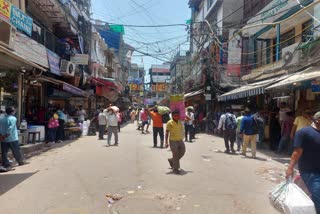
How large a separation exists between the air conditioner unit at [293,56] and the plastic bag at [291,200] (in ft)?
36.7

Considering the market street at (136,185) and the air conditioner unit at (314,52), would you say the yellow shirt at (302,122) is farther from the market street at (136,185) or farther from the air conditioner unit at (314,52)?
the air conditioner unit at (314,52)

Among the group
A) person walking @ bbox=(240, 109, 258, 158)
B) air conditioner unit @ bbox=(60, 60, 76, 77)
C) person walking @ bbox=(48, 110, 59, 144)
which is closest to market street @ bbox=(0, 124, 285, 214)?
person walking @ bbox=(240, 109, 258, 158)

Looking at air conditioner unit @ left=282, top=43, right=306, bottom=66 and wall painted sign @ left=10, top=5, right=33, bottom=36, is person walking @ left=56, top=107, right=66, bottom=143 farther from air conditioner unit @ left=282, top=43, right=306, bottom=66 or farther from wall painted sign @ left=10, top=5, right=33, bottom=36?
air conditioner unit @ left=282, top=43, right=306, bottom=66

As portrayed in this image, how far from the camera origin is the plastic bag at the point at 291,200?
4782 mm

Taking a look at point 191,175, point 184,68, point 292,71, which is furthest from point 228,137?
point 184,68

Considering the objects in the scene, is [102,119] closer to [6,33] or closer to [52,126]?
[52,126]

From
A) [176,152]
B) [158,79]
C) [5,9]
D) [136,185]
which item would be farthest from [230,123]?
[158,79]

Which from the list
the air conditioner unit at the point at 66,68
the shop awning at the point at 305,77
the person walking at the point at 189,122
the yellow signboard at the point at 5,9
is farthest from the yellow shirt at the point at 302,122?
the air conditioner unit at the point at 66,68

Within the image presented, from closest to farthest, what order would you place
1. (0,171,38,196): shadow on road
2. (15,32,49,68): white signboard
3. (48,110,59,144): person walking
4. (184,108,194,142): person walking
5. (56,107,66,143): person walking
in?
(0,171,38,196): shadow on road, (15,32,49,68): white signboard, (48,110,59,144): person walking, (56,107,66,143): person walking, (184,108,194,142): person walking

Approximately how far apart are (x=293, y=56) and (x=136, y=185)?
10491mm

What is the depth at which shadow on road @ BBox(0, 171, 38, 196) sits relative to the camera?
8042 mm

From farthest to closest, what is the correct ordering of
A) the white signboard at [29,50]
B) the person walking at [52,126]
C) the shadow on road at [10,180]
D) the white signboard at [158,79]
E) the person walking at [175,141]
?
1. the white signboard at [158,79]
2. the person walking at [52,126]
3. the white signboard at [29,50]
4. the person walking at [175,141]
5. the shadow on road at [10,180]

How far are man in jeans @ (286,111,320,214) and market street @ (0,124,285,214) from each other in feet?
5.75

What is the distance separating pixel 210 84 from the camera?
29906 mm
